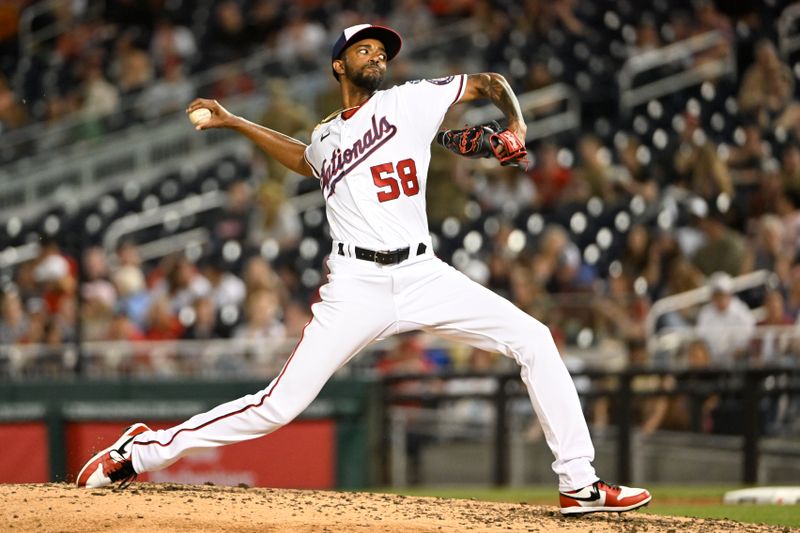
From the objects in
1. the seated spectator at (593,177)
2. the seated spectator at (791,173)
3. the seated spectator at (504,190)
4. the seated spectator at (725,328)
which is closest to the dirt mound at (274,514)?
the seated spectator at (725,328)

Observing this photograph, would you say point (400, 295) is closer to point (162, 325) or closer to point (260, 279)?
point (260, 279)

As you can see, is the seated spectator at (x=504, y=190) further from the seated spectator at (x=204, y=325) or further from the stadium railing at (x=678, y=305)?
the seated spectator at (x=204, y=325)

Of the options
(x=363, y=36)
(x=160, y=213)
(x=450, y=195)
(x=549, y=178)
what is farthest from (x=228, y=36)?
(x=363, y=36)

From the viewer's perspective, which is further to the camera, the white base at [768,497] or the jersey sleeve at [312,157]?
the white base at [768,497]

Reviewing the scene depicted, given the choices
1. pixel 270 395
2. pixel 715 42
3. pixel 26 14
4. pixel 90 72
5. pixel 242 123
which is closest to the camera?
pixel 270 395

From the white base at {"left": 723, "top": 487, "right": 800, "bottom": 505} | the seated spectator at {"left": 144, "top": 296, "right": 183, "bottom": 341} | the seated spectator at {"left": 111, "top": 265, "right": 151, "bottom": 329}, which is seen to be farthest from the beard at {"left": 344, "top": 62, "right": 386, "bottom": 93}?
the seated spectator at {"left": 111, "top": 265, "right": 151, "bottom": 329}

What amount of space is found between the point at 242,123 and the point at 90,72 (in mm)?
11119

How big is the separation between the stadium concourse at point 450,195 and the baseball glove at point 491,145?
5.39m

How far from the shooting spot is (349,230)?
17.2 ft

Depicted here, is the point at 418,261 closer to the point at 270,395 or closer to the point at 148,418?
the point at 270,395

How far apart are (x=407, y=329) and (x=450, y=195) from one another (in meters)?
7.68

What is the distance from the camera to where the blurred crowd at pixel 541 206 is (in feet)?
35.8

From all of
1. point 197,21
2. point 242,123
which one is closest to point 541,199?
point 197,21

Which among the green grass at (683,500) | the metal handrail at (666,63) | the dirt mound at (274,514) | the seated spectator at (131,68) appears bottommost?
the green grass at (683,500)
